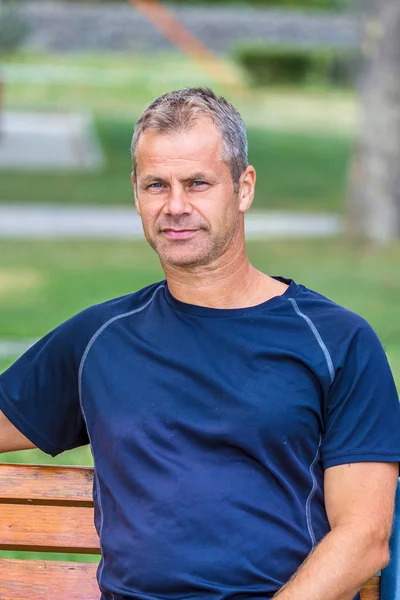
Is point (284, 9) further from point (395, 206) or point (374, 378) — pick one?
point (374, 378)

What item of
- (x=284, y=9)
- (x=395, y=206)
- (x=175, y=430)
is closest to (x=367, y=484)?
(x=175, y=430)

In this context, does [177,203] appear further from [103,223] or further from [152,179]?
[103,223]

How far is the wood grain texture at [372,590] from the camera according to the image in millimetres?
2752

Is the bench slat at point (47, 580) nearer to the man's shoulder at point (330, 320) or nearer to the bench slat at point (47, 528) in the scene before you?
the bench slat at point (47, 528)

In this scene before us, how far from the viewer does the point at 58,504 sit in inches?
115

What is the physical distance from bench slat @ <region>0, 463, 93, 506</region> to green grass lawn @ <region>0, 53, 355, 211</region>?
11.0m

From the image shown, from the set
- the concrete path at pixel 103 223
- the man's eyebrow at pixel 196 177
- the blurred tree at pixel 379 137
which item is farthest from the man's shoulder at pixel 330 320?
the concrete path at pixel 103 223

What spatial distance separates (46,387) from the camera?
278cm

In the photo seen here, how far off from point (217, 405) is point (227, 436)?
72 mm

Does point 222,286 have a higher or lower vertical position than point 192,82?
lower

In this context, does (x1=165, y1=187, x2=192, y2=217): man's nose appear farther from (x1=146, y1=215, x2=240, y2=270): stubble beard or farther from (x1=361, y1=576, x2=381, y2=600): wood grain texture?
(x1=361, y1=576, x2=381, y2=600): wood grain texture

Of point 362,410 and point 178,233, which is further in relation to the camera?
point 178,233

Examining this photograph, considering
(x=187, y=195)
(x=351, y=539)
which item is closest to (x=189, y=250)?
(x=187, y=195)

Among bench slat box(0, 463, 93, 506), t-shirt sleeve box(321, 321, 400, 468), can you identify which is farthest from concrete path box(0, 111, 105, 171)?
t-shirt sleeve box(321, 321, 400, 468)
